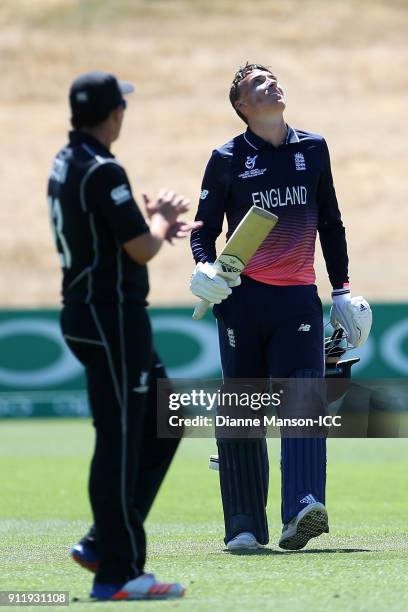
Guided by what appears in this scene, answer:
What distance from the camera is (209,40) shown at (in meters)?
57.5

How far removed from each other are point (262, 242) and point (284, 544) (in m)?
1.51

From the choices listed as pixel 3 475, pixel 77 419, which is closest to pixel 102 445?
pixel 3 475

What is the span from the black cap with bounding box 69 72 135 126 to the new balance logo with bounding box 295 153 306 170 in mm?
2123

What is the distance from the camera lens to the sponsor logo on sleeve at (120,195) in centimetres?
530

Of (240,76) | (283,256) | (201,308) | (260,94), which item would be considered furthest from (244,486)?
(240,76)

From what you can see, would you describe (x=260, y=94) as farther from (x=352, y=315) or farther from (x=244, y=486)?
(x=244, y=486)

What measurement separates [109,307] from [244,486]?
238cm

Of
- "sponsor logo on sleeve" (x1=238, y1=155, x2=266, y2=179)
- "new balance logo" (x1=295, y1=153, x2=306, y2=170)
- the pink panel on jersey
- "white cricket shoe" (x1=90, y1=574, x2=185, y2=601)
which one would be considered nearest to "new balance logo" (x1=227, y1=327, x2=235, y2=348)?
the pink panel on jersey

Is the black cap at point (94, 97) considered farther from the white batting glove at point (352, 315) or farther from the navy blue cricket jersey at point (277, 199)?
the white batting glove at point (352, 315)

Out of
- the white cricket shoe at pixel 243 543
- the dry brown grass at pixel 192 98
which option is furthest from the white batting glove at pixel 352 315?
the dry brown grass at pixel 192 98

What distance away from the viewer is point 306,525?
705cm

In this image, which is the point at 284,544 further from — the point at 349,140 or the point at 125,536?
the point at 349,140

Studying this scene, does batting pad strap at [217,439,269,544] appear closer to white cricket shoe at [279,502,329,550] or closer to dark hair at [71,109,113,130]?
white cricket shoe at [279,502,329,550]

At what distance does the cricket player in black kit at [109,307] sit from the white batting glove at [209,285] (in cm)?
138
